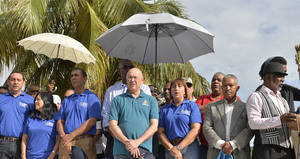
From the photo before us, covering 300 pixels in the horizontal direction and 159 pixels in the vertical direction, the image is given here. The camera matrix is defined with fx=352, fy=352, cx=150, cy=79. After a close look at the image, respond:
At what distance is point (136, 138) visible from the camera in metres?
4.32

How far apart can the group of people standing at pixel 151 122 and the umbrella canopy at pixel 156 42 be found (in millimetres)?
653

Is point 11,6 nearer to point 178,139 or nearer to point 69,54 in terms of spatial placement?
point 69,54

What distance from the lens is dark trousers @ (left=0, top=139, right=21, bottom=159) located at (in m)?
5.35

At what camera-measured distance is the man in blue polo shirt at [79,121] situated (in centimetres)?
480

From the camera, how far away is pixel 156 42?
5.84 m

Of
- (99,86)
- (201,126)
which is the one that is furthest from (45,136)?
(99,86)

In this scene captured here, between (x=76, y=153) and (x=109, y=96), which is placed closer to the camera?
(x=76, y=153)

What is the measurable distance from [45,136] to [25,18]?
266 inches

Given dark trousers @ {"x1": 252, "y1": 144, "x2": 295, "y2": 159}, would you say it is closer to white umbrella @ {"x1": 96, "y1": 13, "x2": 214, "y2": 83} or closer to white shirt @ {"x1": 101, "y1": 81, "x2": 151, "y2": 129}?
white shirt @ {"x1": 101, "y1": 81, "x2": 151, "y2": 129}

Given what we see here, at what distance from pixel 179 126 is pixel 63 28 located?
861 centimetres

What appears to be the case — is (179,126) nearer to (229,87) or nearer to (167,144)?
(167,144)

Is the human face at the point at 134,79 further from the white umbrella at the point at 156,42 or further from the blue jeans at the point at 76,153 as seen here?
the white umbrella at the point at 156,42

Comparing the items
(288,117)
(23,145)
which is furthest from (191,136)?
(23,145)

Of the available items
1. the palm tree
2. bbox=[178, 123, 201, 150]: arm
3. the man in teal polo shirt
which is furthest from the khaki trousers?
the palm tree
